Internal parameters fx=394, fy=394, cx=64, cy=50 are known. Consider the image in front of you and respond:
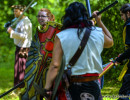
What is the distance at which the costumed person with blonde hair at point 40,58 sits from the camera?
4.39 metres

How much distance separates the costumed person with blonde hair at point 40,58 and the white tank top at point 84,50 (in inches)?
36.6

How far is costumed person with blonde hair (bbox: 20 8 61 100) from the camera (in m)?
4.39

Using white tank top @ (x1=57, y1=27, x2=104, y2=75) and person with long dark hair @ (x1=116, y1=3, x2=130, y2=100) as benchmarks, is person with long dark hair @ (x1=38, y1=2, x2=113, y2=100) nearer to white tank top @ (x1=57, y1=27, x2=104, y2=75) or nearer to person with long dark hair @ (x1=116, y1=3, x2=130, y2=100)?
white tank top @ (x1=57, y1=27, x2=104, y2=75)

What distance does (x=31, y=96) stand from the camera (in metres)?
4.37

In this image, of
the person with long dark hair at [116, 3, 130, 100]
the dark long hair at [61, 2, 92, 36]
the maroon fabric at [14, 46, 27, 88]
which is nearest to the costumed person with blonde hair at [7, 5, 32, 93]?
the maroon fabric at [14, 46, 27, 88]

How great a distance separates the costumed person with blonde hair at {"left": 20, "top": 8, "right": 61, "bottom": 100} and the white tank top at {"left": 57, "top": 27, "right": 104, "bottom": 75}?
93 cm

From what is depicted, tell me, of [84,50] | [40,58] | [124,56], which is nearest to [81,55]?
[84,50]

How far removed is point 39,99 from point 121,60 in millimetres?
1630

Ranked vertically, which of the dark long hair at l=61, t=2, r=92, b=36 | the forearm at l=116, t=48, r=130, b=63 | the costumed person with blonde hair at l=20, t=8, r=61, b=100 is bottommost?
the forearm at l=116, t=48, r=130, b=63

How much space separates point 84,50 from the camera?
3.45m

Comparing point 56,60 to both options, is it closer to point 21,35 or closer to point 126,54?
point 126,54

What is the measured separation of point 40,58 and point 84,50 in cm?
113

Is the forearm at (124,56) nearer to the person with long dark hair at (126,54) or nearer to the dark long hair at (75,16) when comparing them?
the person with long dark hair at (126,54)

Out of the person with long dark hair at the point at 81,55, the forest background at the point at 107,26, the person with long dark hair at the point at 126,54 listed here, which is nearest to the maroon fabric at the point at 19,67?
the forest background at the point at 107,26
